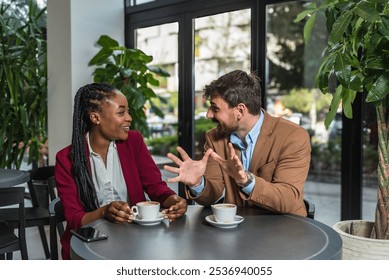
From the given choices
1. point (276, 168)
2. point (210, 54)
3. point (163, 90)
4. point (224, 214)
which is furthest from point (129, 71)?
point (224, 214)

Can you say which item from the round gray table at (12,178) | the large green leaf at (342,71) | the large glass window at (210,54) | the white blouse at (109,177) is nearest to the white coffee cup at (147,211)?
the white blouse at (109,177)

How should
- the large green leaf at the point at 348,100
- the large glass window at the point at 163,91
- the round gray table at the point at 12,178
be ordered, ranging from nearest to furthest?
the large green leaf at the point at 348,100, the round gray table at the point at 12,178, the large glass window at the point at 163,91

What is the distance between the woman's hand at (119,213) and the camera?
154cm

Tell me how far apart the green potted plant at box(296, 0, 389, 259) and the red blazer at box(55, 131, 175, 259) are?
0.81m

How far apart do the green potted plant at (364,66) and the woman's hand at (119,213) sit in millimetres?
954

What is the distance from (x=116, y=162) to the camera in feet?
6.37

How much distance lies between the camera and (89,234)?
1371 mm

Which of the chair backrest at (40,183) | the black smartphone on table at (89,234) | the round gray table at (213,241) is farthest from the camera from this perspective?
the chair backrest at (40,183)

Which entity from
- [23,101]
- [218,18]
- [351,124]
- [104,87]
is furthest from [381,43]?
[23,101]

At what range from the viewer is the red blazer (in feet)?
5.83

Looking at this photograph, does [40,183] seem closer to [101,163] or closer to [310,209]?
[101,163]

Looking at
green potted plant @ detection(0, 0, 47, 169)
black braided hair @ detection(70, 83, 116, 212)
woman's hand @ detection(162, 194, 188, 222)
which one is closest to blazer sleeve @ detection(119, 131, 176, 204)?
black braided hair @ detection(70, 83, 116, 212)

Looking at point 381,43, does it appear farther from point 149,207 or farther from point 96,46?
point 96,46

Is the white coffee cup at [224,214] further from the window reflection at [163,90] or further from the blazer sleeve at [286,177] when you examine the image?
the window reflection at [163,90]
